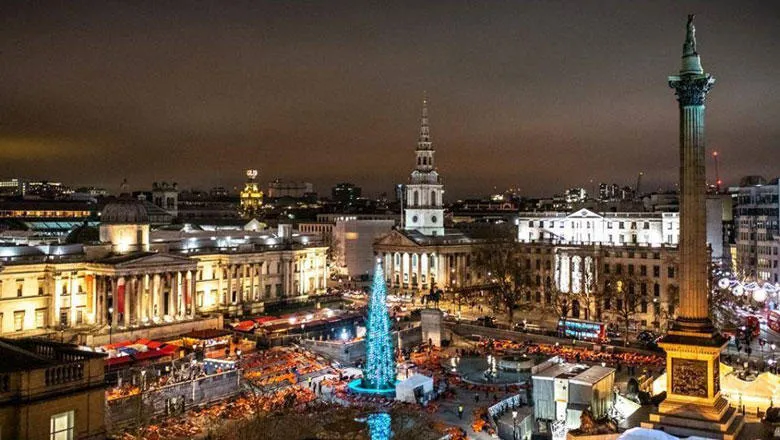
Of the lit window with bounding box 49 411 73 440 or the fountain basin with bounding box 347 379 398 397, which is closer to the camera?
the lit window with bounding box 49 411 73 440

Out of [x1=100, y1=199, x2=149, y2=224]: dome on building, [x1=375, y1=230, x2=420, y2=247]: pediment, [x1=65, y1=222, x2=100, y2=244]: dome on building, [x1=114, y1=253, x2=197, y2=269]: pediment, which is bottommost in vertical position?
[x1=114, y1=253, x2=197, y2=269]: pediment

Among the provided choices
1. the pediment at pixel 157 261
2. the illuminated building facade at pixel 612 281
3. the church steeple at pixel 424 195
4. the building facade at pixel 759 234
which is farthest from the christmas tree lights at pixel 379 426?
the church steeple at pixel 424 195

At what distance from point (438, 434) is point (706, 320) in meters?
13.6

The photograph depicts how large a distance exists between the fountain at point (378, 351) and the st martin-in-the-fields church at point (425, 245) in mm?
55628

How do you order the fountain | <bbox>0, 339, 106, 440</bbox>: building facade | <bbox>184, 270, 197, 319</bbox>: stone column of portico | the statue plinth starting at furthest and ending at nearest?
<bbox>184, 270, 197, 319</bbox>: stone column of portico, the fountain, the statue plinth, <bbox>0, 339, 106, 440</bbox>: building facade

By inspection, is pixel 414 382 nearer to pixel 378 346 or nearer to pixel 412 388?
pixel 412 388

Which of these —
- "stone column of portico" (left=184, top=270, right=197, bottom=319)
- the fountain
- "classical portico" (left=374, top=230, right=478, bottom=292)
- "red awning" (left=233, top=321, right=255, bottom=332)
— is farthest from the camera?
"classical portico" (left=374, top=230, right=478, bottom=292)

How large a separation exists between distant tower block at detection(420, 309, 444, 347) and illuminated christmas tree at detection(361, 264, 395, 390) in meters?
18.1

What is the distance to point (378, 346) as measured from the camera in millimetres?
43969

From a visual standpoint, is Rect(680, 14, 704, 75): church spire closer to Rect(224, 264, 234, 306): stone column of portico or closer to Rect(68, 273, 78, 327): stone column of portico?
Rect(68, 273, 78, 327): stone column of portico

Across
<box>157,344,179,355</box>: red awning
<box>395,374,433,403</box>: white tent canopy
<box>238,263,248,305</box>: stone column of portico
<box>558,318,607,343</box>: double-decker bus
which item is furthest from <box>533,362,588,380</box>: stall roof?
<box>238,263,248,305</box>: stone column of portico

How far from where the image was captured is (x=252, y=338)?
2346 inches

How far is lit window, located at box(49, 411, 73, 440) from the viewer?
57.1ft

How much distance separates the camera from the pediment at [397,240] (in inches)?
4166
